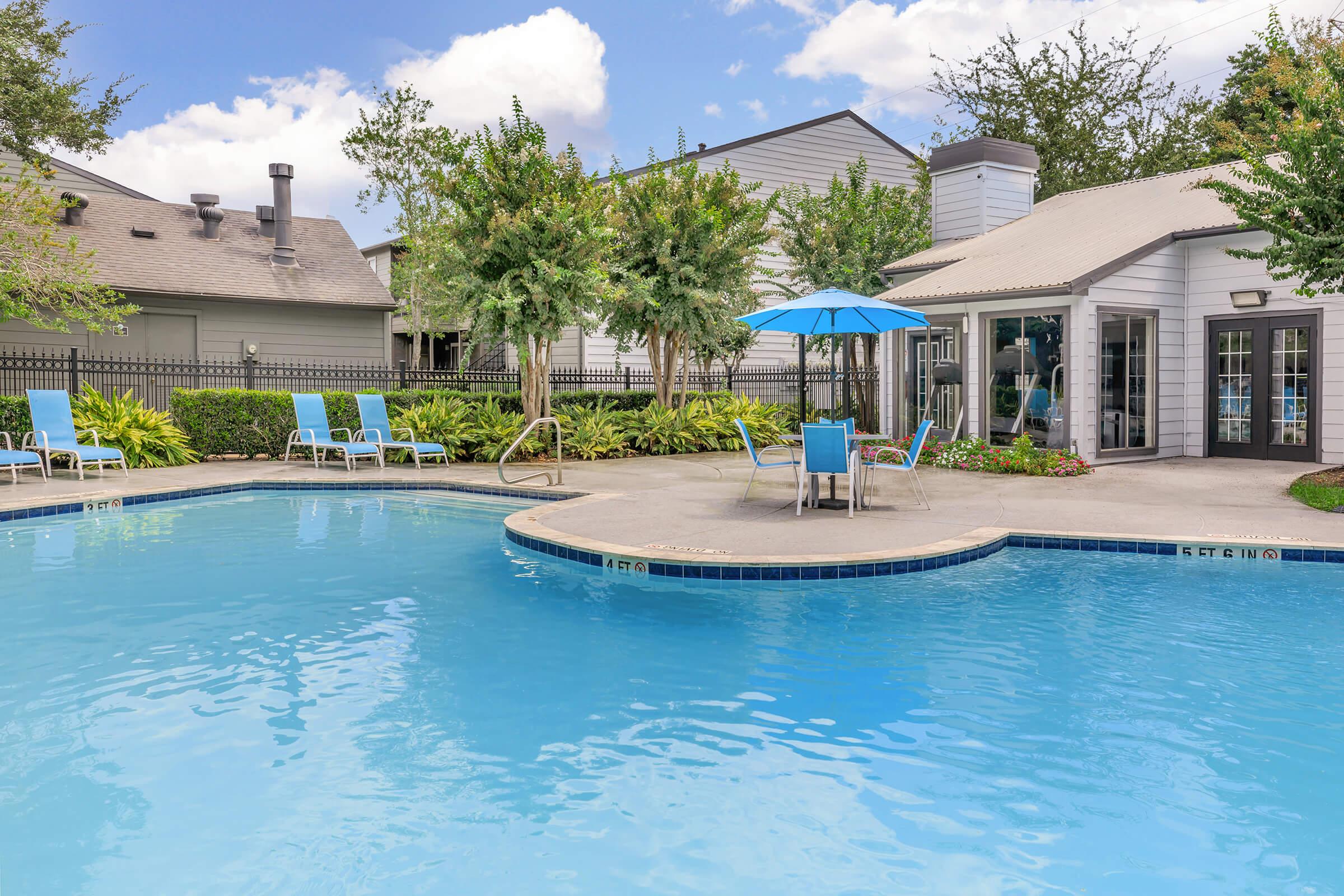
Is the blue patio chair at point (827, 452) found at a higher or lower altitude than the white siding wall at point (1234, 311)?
lower

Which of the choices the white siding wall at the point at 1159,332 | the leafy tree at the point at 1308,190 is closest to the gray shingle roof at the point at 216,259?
the white siding wall at the point at 1159,332

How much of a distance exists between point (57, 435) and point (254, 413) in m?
2.87

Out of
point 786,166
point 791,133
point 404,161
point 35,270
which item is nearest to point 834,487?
Result: point 35,270

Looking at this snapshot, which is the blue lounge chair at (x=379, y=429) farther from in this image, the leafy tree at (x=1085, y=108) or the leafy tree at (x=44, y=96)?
the leafy tree at (x=1085, y=108)

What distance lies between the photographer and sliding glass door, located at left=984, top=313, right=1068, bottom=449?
1332 cm

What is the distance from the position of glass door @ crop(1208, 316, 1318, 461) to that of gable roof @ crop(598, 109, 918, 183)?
10.1m

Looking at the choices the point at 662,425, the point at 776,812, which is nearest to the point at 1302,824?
the point at 776,812

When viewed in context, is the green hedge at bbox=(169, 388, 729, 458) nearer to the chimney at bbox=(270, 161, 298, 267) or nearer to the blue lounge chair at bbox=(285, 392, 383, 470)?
the blue lounge chair at bbox=(285, 392, 383, 470)

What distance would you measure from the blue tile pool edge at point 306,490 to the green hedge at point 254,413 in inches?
127

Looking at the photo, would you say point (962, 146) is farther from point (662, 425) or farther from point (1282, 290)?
point (662, 425)

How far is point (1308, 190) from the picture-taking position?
10039 mm

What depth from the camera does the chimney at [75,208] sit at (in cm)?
1892

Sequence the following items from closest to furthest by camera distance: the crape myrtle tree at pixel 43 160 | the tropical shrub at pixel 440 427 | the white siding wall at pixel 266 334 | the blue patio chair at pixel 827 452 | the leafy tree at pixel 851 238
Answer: the blue patio chair at pixel 827 452 < the crape myrtle tree at pixel 43 160 < the tropical shrub at pixel 440 427 < the white siding wall at pixel 266 334 < the leafy tree at pixel 851 238

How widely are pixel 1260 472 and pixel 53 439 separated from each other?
50.2ft
